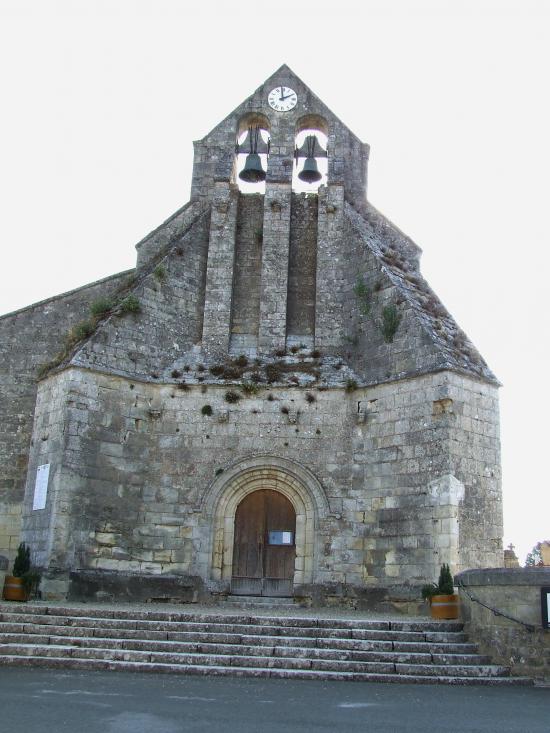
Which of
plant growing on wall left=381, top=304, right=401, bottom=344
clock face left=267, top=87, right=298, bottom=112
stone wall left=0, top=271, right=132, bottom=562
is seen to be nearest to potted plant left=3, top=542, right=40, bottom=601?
stone wall left=0, top=271, right=132, bottom=562

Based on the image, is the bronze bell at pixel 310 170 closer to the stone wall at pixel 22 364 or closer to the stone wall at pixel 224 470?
the stone wall at pixel 22 364

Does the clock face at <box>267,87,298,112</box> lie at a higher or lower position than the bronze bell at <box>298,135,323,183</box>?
higher

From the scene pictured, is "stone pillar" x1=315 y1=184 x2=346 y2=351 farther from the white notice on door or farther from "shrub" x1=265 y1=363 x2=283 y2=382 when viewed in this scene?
the white notice on door

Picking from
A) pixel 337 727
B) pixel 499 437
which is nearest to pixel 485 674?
pixel 337 727

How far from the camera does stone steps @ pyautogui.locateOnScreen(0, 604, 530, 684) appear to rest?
10398 millimetres

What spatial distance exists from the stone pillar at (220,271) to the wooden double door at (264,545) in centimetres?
345

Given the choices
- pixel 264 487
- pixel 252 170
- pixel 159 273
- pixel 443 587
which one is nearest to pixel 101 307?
pixel 159 273

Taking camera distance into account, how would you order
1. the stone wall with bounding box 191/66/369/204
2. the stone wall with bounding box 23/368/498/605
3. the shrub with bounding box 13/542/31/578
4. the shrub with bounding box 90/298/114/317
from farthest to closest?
1. the stone wall with bounding box 191/66/369/204
2. the shrub with bounding box 90/298/114/317
3. the stone wall with bounding box 23/368/498/605
4. the shrub with bounding box 13/542/31/578

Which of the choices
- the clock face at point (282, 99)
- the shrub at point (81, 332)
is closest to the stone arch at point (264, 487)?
the shrub at point (81, 332)

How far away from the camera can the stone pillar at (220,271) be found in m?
18.2

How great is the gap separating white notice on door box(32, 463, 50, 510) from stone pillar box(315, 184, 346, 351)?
6179 mm

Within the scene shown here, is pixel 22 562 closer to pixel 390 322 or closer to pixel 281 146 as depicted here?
pixel 390 322

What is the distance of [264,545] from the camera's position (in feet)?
55.2

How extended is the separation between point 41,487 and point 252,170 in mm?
8765
